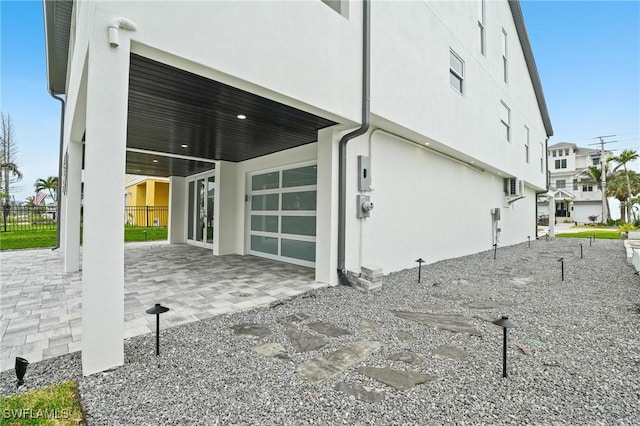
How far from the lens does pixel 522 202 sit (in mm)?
15062

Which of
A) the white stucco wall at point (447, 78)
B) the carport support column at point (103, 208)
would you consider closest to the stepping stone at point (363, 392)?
the carport support column at point (103, 208)

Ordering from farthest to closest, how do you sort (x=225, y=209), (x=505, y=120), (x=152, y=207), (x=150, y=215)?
(x=150, y=215)
(x=152, y=207)
(x=505, y=120)
(x=225, y=209)

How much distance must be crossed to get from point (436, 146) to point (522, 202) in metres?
10.4

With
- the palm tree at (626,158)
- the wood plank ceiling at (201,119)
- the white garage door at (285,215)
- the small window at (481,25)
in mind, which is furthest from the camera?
the palm tree at (626,158)

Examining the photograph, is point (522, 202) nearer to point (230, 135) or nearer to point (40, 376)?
point (230, 135)

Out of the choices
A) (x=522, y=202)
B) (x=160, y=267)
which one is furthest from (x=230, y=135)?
(x=522, y=202)

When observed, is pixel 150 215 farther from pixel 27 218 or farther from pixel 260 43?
pixel 260 43

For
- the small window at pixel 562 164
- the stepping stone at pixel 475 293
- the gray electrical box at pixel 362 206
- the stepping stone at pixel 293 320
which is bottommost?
the stepping stone at pixel 475 293

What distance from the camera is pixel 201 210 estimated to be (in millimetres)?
10828

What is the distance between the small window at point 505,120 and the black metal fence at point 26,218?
73.3 feet

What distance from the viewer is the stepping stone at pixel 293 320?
358 centimetres

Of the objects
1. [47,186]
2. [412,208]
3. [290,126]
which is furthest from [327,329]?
[47,186]

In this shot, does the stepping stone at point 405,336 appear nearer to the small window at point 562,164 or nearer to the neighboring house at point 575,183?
the neighboring house at point 575,183

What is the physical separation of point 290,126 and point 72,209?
192 inches
